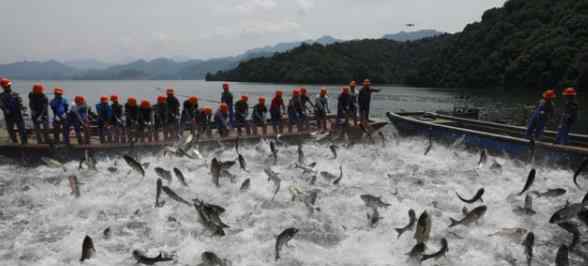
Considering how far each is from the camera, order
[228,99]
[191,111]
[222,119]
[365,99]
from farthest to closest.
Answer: [365,99], [228,99], [222,119], [191,111]

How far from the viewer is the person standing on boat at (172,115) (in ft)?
60.0

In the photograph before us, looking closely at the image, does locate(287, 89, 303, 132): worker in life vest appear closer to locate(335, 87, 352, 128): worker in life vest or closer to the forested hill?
locate(335, 87, 352, 128): worker in life vest

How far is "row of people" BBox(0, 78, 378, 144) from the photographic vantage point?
16.5 metres

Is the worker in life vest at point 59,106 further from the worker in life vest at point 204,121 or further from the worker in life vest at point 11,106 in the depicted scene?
the worker in life vest at point 204,121

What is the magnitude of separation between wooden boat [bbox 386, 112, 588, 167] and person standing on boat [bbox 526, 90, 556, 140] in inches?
19.0

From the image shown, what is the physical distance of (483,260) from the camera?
8.61 metres

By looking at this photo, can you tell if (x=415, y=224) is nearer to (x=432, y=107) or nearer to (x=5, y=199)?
(x=5, y=199)

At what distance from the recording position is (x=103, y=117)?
17688 millimetres

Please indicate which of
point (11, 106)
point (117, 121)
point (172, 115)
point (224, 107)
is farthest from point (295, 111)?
point (11, 106)

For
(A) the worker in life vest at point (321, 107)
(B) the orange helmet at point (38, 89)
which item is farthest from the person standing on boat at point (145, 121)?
(A) the worker in life vest at point (321, 107)

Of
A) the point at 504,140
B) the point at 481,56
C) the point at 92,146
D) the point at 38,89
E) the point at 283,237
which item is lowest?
the point at 283,237

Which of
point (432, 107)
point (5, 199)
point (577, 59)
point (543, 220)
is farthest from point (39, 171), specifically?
point (577, 59)

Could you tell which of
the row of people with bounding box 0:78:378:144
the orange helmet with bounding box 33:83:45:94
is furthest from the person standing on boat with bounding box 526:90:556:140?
the orange helmet with bounding box 33:83:45:94

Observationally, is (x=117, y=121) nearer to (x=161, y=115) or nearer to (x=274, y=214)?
(x=161, y=115)
